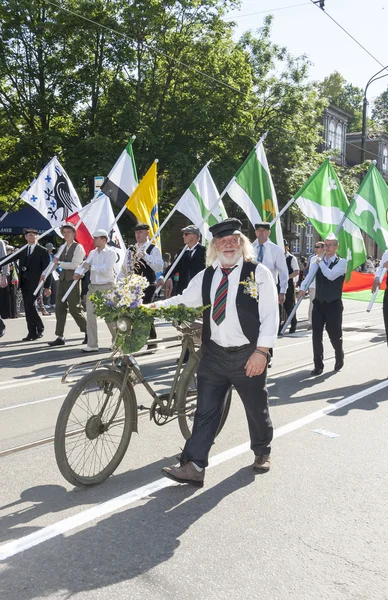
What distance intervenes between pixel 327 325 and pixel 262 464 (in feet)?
15.2

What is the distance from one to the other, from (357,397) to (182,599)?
4.80 meters

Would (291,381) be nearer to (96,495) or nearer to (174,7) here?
(96,495)

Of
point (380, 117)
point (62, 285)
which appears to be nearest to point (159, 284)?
point (62, 285)

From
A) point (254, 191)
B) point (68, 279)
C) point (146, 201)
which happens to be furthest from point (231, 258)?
point (146, 201)

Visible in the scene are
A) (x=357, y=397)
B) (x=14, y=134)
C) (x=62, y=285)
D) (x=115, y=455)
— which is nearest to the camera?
(x=115, y=455)

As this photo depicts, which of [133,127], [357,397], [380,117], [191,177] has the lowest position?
[357,397]

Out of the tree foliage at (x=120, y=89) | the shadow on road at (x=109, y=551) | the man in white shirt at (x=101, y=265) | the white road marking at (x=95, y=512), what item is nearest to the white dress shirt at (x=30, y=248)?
the man in white shirt at (x=101, y=265)

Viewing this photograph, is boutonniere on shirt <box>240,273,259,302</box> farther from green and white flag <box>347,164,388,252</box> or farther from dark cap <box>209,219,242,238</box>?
green and white flag <box>347,164,388,252</box>

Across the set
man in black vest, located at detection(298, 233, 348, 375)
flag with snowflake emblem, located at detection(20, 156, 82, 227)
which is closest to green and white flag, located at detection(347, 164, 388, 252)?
man in black vest, located at detection(298, 233, 348, 375)

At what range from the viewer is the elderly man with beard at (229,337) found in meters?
4.39

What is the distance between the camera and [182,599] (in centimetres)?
295

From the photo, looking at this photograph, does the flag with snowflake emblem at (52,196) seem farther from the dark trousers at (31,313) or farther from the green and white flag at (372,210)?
the green and white flag at (372,210)

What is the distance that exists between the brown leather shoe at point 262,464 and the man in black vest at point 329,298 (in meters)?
4.17

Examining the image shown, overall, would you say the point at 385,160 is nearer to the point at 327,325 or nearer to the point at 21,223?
the point at 21,223
